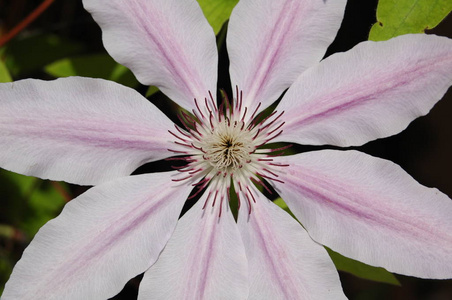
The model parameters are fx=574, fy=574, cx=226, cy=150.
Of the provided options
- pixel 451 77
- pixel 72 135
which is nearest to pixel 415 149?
pixel 451 77

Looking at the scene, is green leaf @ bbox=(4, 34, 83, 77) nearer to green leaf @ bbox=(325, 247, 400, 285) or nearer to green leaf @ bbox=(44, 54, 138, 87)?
green leaf @ bbox=(44, 54, 138, 87)

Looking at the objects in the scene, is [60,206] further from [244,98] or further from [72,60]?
[244,98]

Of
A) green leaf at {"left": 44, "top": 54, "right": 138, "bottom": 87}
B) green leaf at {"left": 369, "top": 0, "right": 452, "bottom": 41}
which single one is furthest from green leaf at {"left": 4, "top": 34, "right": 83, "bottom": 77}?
green leaf at {"left": 369, "top": 0, "right": 452, "bottom": 41}

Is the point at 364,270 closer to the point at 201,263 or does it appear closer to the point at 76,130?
the point at 201,263

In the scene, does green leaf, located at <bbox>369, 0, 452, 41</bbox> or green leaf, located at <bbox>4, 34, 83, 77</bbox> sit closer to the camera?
green leaf, located at <bbox>369, 0, 452, 41</bbox>

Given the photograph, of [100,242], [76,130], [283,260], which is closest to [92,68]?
[76,130]

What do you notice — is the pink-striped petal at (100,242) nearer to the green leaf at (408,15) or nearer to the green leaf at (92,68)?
the green leaf at (92,68)
